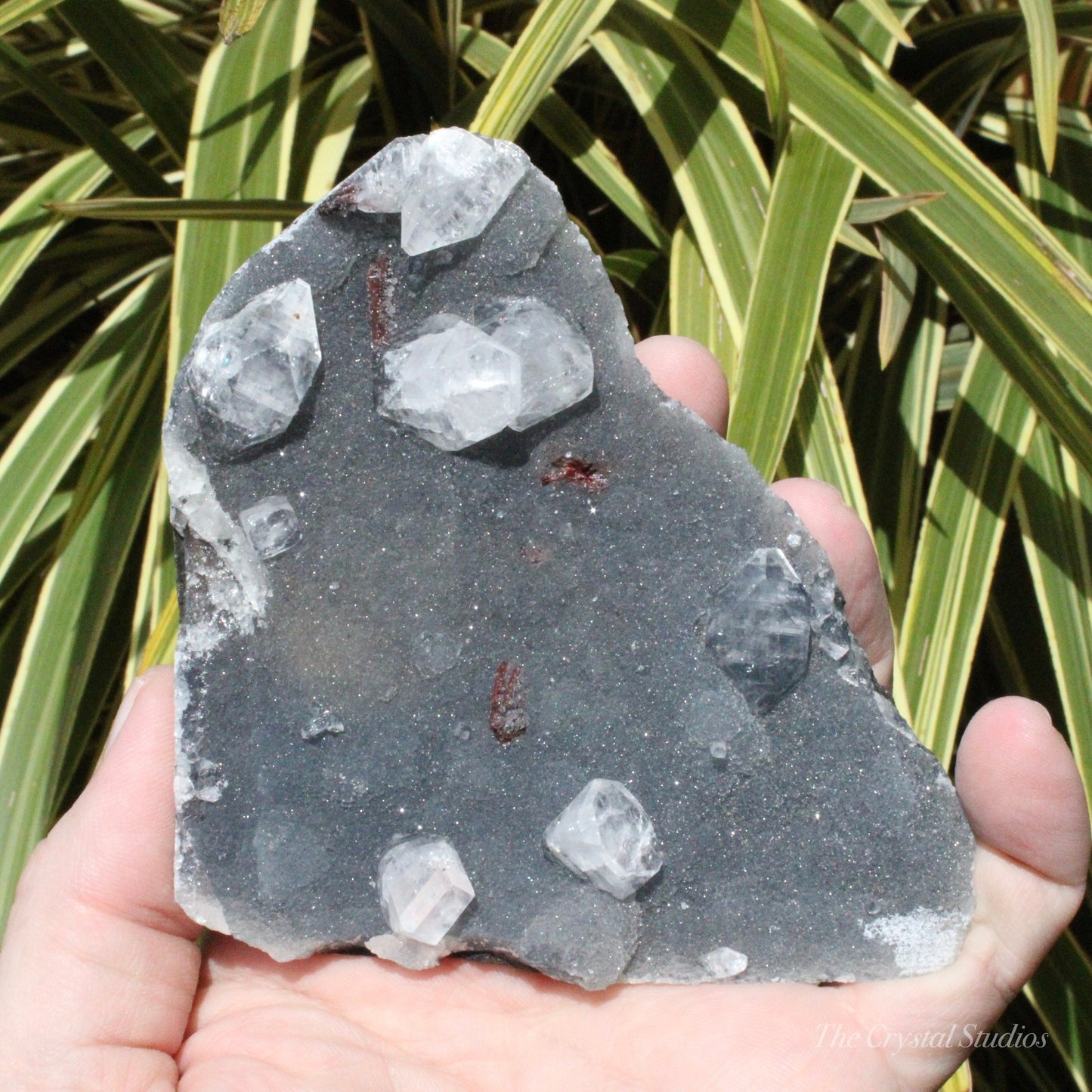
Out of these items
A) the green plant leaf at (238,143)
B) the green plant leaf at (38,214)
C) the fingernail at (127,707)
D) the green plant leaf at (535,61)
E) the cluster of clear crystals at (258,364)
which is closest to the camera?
the cluster of clear crystals at (258,364)

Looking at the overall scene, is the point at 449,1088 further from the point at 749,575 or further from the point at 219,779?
the point at 749,575

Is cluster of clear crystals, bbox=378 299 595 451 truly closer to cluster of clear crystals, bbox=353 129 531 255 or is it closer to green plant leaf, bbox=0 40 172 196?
cluster of clear crystals, bbox=353 129 531 255

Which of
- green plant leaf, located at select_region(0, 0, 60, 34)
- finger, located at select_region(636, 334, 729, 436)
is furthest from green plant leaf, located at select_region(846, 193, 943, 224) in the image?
green plant leaf, located at select_region(0, 0, 60, 34)

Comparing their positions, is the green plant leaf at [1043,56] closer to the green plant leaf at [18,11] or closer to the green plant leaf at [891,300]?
the green plant leaf at [891,300]

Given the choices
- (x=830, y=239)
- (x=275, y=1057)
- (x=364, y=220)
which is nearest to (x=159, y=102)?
(x=364, y=220)

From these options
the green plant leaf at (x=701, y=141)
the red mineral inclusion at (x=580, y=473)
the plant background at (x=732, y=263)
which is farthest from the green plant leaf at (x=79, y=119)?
the red mineral inclusion at (x=580, y=473)
